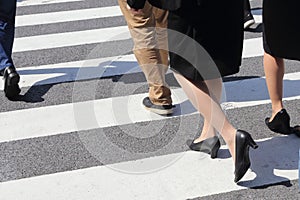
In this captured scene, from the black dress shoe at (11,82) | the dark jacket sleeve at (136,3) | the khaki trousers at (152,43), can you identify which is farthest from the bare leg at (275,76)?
the black dress shoe at (11,82)

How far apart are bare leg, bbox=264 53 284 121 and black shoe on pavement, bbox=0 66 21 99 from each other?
2187 mm

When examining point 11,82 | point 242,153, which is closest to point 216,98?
point 242,153

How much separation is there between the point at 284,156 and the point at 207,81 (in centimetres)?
77

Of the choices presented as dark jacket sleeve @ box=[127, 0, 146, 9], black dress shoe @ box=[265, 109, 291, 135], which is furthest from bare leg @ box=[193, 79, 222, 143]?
dark jacket sleeve @ box=[127, 0, 146, 9]

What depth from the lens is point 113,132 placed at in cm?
430

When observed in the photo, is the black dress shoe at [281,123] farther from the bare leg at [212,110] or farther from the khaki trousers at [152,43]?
the khaki trousers at [152,43]

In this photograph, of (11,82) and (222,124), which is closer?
(222,124)

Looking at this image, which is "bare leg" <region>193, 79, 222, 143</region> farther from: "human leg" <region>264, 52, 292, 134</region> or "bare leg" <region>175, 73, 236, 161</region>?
"human leg" <region>264, 52, 292, 134</region>

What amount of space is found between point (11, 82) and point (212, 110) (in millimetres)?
2114

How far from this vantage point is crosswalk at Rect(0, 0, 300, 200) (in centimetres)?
357

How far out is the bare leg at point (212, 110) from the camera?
3477 mm

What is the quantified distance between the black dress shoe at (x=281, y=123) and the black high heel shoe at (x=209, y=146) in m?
0.50

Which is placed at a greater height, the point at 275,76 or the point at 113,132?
the point at 275,76

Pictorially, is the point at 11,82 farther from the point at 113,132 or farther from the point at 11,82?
the point at 113,132
